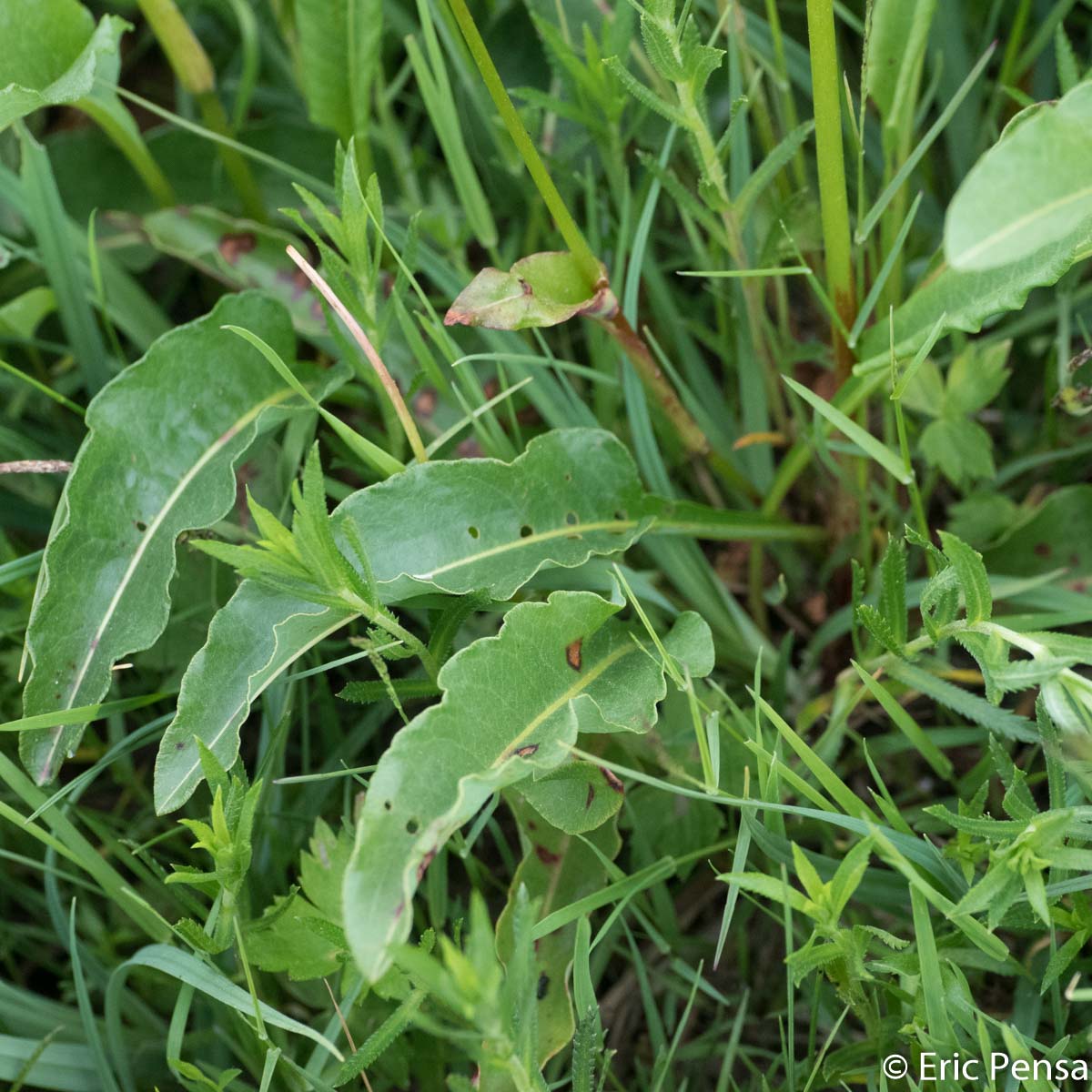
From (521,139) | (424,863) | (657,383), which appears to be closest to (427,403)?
(657,383)

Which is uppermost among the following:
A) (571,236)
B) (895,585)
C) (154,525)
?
(571,236)

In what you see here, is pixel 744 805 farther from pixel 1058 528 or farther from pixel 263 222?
pixel 263 222

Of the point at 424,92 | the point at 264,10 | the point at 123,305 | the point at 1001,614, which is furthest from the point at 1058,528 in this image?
the point at 264,10

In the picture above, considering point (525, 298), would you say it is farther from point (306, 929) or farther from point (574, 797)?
point (306, 929)

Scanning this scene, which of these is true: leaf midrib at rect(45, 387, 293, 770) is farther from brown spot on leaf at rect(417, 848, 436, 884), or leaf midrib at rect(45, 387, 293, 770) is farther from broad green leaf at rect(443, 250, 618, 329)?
brown spot on leaf at rect(417, 848, 436, 884)

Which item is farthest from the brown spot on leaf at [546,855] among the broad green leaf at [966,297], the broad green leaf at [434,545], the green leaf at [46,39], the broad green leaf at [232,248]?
the green leaf at [46,39]
